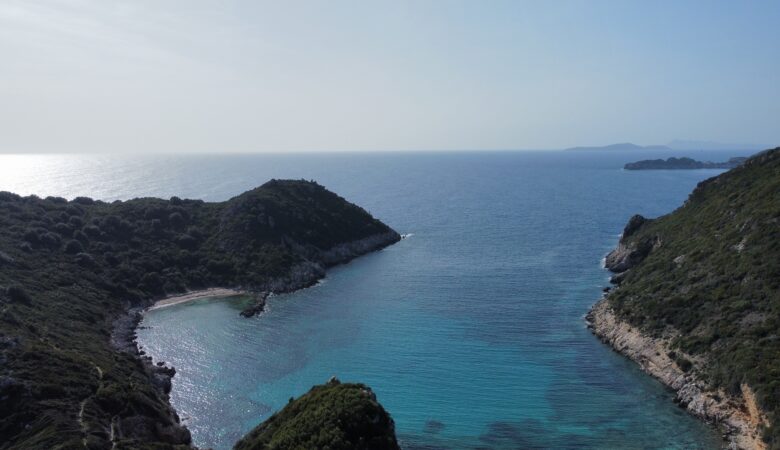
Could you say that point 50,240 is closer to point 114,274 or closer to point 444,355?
point 114,274

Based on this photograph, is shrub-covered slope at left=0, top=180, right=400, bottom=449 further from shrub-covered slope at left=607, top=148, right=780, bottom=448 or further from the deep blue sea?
shrub-covered slope at left=607, top=148, right=780, bottom=448

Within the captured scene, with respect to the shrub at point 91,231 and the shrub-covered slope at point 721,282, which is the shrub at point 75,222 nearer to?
the shrub at point 91,231

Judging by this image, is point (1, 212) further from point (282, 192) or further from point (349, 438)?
point (349, 438)

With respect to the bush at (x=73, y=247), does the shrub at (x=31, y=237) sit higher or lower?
higher

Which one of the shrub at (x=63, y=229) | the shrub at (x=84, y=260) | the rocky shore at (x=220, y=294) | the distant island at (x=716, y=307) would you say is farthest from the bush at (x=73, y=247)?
the distant island at (x=716, y=307)

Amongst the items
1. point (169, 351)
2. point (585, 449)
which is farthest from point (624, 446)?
point (169, 351)

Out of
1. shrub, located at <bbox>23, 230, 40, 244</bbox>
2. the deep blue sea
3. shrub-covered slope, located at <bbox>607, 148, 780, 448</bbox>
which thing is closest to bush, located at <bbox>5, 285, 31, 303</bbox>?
the deep blue sea
